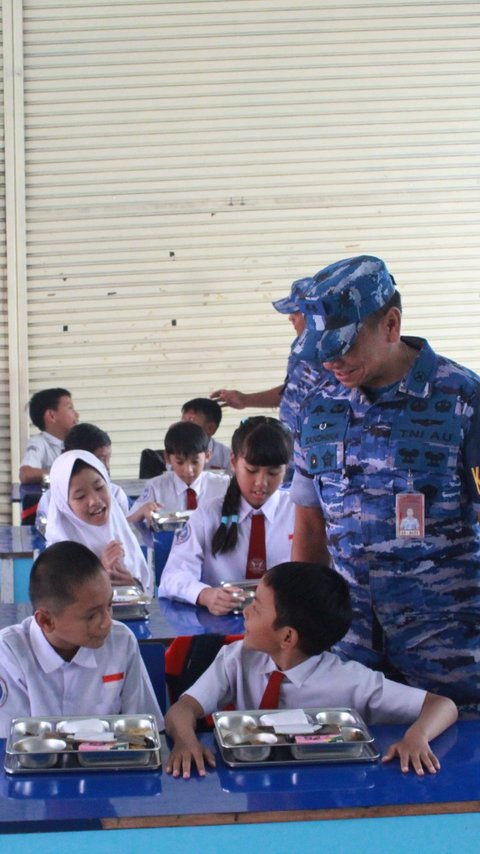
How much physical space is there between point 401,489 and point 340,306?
42 cm

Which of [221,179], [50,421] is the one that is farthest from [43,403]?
[221,179]

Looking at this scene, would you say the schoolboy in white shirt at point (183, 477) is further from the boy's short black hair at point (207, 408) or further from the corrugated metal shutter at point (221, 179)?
the corrugated metal shutter at point (221, 179)

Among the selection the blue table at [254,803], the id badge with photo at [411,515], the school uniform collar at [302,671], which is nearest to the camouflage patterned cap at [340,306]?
the id badge with photo at [411,515]

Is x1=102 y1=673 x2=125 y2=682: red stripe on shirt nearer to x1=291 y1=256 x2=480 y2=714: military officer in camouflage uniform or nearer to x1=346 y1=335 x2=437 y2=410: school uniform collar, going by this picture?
x1=291 y1=256 x2=480 y2=714: military officer in camouflage uniform

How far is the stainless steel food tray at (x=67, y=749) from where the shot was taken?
6.81 feet

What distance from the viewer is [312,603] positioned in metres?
2.49

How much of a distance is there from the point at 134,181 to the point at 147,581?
3.70 metres

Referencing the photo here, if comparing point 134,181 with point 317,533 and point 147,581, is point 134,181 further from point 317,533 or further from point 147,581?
point 317,533

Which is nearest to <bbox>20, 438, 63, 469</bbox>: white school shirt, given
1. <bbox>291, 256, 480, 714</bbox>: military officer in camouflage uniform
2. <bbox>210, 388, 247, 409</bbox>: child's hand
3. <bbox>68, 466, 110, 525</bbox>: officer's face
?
<bbox>210, 388, 247, 409</bbox>: child's hand

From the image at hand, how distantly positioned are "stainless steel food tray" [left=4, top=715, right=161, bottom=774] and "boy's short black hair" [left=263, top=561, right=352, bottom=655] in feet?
1.39

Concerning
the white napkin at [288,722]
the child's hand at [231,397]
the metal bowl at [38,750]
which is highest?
the child's hand at [231,397]

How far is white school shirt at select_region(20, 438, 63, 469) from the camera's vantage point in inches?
269

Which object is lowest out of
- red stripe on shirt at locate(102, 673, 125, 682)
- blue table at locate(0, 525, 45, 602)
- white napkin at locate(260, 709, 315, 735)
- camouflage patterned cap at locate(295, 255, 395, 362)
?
blue table at locate(0, 525, 45, 602)

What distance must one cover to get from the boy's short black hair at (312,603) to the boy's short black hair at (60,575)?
0.47 m
